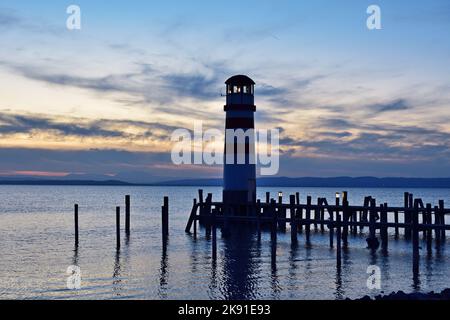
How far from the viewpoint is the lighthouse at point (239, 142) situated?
42.7 metres

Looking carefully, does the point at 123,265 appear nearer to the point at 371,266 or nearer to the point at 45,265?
the point at 45,265

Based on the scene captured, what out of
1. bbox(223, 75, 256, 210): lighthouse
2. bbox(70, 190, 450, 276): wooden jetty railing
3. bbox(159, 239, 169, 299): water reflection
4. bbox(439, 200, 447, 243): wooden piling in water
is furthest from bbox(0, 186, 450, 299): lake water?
bbox(223, 75, 256, 210): lighthouse

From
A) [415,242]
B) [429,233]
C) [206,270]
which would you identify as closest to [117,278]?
[206,270]

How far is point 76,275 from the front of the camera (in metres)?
26.4

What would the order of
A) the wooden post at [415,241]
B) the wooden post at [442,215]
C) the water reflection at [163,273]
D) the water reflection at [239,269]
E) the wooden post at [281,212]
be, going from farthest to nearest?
the wooden post at [281,212], the wooden post at [442,215], the wooden post at [415,241], the water reflection at [163,273], the water reflection at [239,269]

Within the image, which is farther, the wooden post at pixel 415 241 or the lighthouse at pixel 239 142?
the lighthouse at pixel 239 142

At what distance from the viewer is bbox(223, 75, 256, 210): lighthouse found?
42.7 metres

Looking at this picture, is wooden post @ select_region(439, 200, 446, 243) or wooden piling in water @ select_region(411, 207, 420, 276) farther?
wooden post @ select_region(439, 200, 446, 243)

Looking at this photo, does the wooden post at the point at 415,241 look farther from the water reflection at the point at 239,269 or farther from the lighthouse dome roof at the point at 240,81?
the lighthouse dome roof at the point at 240,81

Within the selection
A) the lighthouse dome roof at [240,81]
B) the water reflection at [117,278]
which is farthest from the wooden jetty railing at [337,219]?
the lighthouse dome roof at [240,81]

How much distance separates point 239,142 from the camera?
141 feet

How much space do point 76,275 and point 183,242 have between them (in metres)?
14.3

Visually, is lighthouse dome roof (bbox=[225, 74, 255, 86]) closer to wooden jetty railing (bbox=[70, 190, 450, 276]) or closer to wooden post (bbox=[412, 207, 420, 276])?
wooden jetty railing (bbox=[70, 190, 450, 276])
